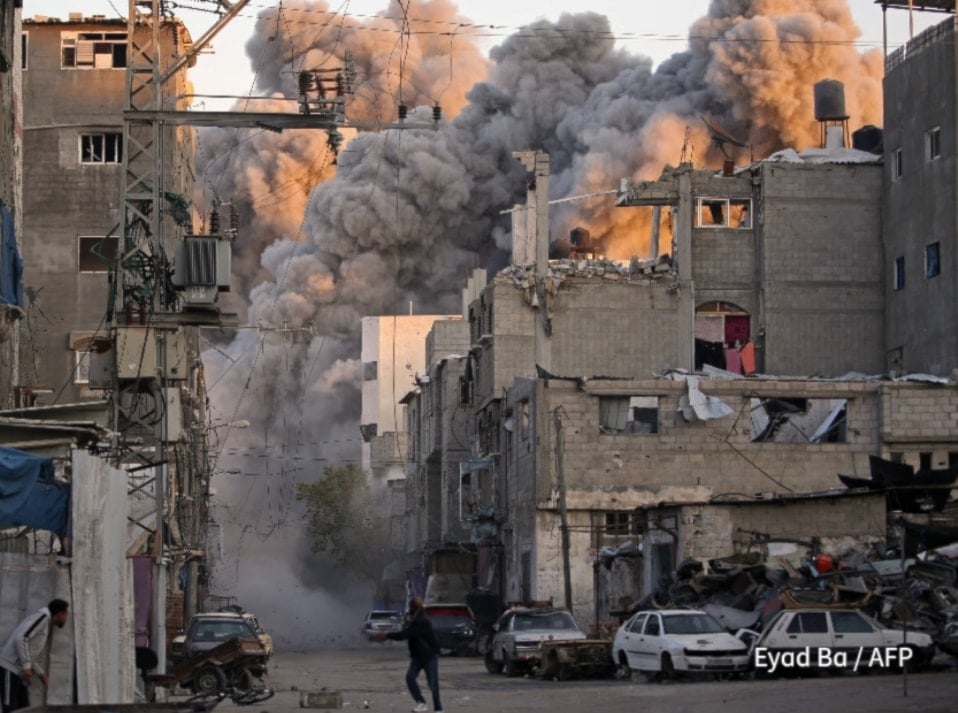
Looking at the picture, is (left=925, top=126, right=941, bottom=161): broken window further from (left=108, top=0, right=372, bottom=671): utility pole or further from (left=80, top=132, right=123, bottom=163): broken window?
(left=108, top=0, right=372, bottom=671): utility pole

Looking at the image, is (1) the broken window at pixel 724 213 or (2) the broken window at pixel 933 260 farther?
(1) the broken window at pixel 724 213

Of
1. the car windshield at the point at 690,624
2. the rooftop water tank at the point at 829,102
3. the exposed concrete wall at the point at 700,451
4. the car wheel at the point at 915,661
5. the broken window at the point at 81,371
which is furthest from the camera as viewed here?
the rooftop water tank at the point at 829,102

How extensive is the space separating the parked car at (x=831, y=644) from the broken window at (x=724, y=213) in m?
31.8

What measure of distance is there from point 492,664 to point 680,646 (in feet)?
28.6

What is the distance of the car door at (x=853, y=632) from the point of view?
1190 inches

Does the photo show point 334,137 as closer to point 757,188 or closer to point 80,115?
point 80,115

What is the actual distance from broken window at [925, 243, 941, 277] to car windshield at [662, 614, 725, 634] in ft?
87.9

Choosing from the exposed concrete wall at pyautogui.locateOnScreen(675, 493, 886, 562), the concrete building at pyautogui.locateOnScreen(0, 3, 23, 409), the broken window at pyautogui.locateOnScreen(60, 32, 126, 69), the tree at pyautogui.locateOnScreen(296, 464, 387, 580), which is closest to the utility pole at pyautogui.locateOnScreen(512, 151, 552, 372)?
the broken window at pyautogui.locateOnScreen(60, 32, 126, 69)

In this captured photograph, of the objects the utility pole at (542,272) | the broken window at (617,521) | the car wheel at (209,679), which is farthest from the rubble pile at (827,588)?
the utility pole at (542,272)

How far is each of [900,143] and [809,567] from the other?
23.9 metres

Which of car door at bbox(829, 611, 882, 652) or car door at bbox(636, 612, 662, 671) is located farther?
car door at bbox(636, 612, 662, 671)

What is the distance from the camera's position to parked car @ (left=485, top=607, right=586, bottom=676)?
1459 inches

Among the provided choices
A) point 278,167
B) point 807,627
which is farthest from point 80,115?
point 278,167

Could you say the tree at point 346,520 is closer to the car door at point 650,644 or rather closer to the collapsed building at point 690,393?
the collapsed building at point 690,393
